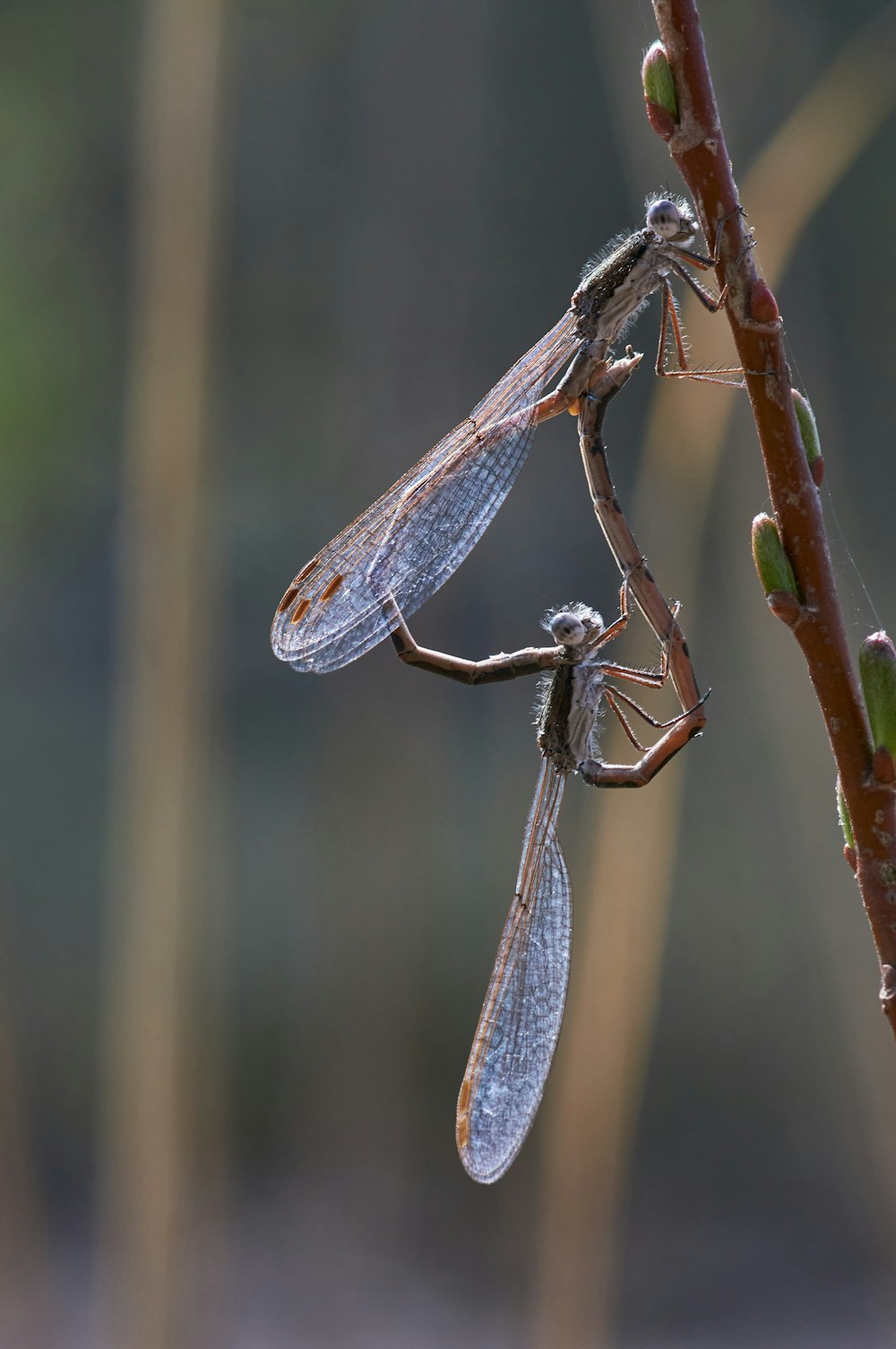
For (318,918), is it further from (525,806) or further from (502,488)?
(502,488)

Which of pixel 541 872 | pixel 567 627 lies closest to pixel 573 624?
pixel 567 627

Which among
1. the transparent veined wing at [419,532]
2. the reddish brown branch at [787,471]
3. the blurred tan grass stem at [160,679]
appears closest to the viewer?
the reddish brown branch at [787,471]

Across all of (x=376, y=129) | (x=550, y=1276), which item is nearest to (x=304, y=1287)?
(x=550, y=1276)

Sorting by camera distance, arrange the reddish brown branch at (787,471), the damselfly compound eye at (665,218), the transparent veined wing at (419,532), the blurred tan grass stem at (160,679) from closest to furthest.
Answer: the reddish brown branch at (787,471)
the damselfly compound eye at (665,218)
the transparent veined wing at (419,532)
the blurred tan grass stem at (160,679)

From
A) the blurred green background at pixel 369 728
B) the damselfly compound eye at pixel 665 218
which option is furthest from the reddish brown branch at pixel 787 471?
the blurred green background at pixel 369 728

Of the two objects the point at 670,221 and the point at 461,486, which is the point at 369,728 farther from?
the point at 670,221

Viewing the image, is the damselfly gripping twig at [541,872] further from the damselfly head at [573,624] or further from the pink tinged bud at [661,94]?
the pink tinged bud at [661,94]

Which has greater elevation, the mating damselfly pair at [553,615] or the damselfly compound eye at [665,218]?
the damselfly compound eye at [665,218]
